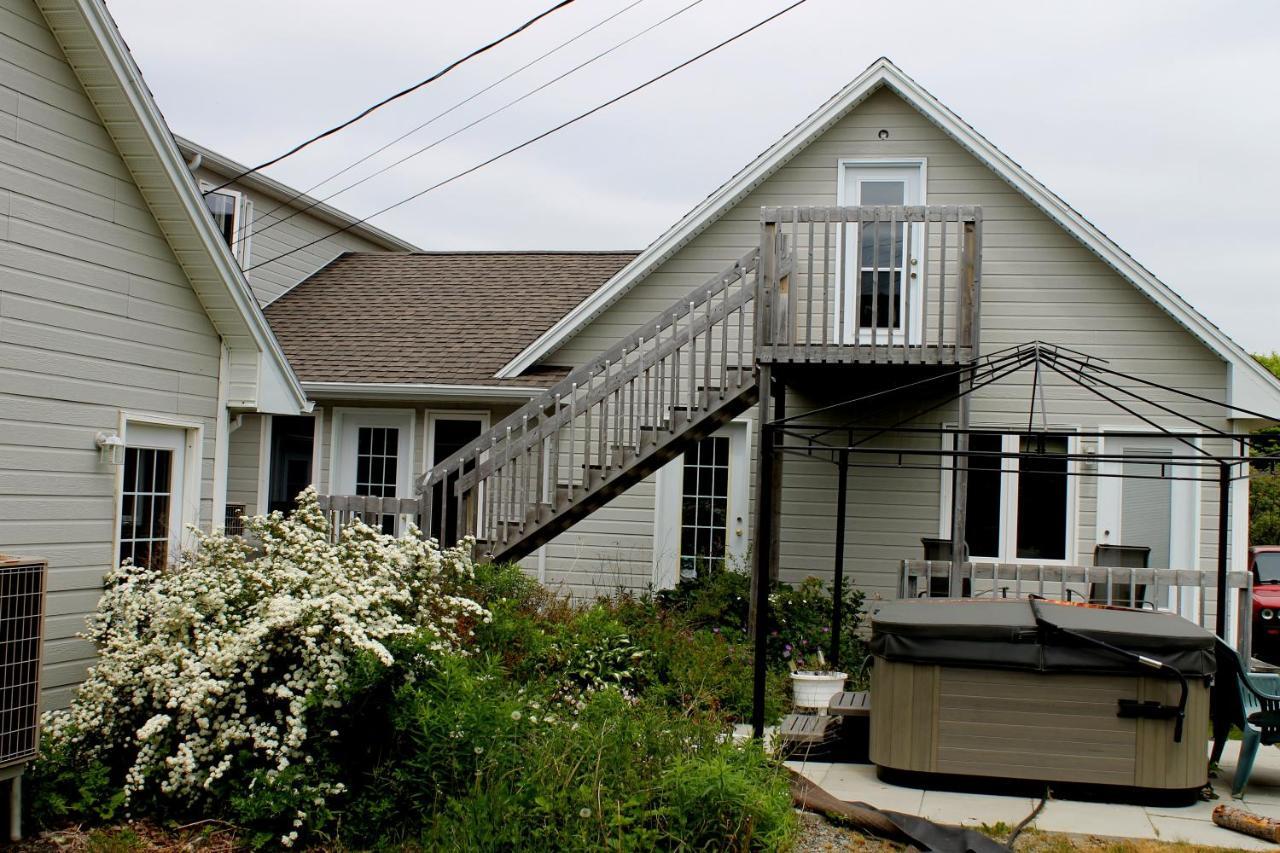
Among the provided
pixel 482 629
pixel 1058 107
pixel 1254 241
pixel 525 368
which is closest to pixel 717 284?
pixel 525 368

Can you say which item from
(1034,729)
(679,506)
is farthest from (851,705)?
(679,506)

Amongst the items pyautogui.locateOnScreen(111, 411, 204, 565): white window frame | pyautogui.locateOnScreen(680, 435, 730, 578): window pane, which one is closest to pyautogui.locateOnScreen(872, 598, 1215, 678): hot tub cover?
pyautogui.locateOnScreen(111, 411, 204, 565): white window frame

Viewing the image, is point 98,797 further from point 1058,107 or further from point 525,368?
point 1058,107

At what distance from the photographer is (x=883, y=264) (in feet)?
38.2

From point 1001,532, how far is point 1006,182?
3.71m

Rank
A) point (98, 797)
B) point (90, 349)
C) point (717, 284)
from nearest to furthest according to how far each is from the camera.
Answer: point (98, 797) < point (90, 349) < point (717, 284)

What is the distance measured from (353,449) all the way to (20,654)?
8384 mm

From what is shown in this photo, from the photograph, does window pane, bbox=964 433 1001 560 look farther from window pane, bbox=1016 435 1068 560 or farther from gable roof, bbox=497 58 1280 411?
gable roof, bbox=497 58 1280 411

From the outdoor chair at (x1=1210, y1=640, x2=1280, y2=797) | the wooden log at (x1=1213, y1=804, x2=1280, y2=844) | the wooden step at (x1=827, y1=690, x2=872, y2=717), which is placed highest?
the outdoor chair at (x1=1210, y1=640, x2=1280, y2=797)

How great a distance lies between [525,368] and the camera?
43.3 feet

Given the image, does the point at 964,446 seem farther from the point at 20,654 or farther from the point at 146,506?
the point at 20,654

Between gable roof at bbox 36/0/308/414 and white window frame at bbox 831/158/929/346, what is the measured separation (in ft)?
16.3

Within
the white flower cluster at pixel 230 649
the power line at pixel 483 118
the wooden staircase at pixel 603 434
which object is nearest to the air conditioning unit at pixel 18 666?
the white flower cluster at pixel 230 649

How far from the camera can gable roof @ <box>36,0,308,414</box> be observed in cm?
717
